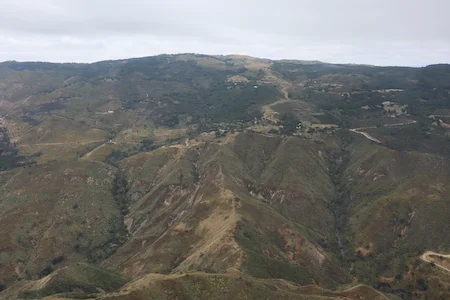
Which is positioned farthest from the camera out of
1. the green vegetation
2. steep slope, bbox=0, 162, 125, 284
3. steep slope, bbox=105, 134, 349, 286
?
steep slope, bbox=0, 162, 125, 284

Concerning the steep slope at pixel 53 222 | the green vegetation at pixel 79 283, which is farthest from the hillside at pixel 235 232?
the steep slope at pixel 53 222

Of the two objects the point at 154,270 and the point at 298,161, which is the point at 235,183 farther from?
the point at 154,270

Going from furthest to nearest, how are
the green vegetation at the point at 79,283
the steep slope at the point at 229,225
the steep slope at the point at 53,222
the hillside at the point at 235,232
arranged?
the steep slope at the point at 53,222 → the steep slope at the point at 229,225 → the hillside at the point at 235,232 → the green vegetation at the point at 79,283

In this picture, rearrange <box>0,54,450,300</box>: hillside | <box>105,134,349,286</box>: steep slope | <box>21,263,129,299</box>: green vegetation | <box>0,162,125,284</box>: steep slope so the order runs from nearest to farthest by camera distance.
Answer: <box>21,263,129,299</box>: green vegetation → <box>0,54,450,300</box>: hillside → <box>105,134,349,286</box>: steep slope → <box>0,162,125,284</box>: steep slope

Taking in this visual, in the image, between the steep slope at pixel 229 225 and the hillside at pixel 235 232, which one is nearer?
the hillside at pixel 235 232

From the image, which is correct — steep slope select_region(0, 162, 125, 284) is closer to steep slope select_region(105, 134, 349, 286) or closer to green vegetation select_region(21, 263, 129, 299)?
steep slope select_region(105, 134, 349, 286)

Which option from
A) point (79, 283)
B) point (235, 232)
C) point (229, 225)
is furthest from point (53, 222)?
point (235, 232)

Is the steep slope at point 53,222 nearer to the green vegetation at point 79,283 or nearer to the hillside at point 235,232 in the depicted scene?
the hillside at point 235,232

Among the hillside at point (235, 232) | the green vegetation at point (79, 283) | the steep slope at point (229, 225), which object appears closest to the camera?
the green vegetation at point (79, 283)

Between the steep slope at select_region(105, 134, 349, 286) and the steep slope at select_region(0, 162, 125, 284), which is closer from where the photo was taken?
the steep slope at select_region(105, 134, 349, 286)

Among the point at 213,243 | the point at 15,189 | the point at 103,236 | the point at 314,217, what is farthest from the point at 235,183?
the point at 15,189

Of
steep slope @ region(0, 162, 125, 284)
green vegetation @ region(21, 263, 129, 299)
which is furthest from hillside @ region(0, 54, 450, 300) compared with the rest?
steep slope @ region(0, 162, 125, 284)

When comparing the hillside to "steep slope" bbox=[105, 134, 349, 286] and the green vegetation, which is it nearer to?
the green vegetation
